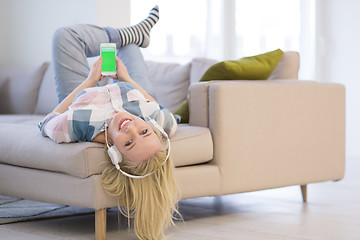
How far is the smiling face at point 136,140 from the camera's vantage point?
1.94 m

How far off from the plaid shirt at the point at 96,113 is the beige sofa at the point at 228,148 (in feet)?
0.17

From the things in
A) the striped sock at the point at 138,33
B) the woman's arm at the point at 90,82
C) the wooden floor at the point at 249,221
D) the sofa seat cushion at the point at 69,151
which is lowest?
the wooden floor at the point at 249,221

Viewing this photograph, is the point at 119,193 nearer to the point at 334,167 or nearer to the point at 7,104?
the point at 334,167

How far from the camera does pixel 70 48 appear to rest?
273 cm

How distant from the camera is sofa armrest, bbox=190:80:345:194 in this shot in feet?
7.94

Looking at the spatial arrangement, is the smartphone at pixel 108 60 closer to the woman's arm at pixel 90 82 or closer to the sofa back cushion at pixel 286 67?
the woman's arm at pixel 90 82

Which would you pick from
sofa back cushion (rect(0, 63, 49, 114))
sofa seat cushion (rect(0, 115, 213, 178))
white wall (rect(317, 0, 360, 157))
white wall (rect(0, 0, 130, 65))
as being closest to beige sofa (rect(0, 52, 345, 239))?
sofa seat cushion (rect(0, 115, 213, 178))

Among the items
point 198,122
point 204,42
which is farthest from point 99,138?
point 204,42

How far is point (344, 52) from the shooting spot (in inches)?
199

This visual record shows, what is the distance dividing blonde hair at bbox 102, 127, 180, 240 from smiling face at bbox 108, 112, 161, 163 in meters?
0.03

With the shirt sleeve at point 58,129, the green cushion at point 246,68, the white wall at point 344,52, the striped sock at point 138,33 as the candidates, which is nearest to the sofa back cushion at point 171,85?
the striped sock at point 138,33

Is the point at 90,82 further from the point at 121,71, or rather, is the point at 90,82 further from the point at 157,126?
the point at 157,126

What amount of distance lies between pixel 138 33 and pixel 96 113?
0.83 m

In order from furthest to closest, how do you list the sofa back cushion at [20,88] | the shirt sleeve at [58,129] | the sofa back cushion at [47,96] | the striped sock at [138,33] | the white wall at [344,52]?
1. the white wall at [344,52]
2. the sofa back cushion at [20,88]
3. the sofa back cushion at [47,96]
4. the striped sock at [138,33]
5. the shirt sleeve at [58,129]
